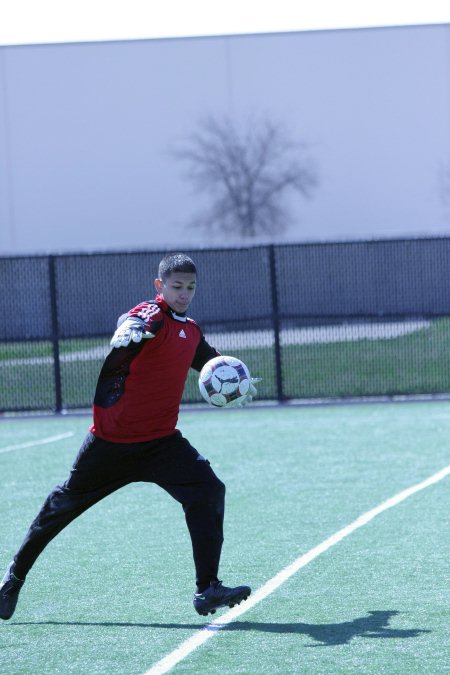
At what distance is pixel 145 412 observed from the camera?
20.9ft

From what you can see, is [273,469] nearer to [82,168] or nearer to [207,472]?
[207,472]

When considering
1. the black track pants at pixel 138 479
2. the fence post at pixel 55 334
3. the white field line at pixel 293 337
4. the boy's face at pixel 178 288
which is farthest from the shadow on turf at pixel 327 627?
the white field line at pixel 293 337

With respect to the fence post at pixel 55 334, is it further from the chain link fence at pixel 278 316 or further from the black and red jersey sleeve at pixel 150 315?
the black and red jersey sleeve at pixel 150 315

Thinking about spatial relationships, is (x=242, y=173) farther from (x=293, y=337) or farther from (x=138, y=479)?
(x=138, y=479)

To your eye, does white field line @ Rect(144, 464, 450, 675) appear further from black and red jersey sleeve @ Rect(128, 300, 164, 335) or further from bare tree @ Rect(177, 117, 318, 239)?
bare tree @ Rect(177, 117, 318, 239)

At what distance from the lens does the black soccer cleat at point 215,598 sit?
6148 millimetres

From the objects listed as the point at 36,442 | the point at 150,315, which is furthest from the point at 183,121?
the point at 150,315

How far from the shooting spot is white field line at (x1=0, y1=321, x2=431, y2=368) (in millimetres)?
18562

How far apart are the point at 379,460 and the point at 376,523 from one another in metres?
3.11

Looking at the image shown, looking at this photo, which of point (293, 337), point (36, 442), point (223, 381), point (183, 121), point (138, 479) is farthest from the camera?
point (183, 121)

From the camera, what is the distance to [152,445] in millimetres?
6422

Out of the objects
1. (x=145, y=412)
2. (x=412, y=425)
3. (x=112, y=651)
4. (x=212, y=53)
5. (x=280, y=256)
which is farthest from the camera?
(x=212, y=53)

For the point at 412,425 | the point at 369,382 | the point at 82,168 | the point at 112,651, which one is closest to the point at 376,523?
Answer: the point at 112,651

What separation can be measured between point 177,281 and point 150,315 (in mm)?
228
